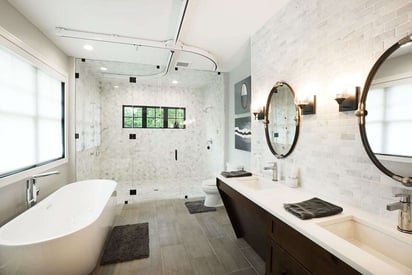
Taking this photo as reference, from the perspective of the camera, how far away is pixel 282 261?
4.85 feet

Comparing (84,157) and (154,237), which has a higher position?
(84,157)

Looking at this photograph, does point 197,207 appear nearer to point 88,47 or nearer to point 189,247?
point 189,247

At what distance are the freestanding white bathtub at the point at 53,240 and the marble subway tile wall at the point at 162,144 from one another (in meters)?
1.76

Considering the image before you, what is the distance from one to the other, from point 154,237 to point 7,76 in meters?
2.52

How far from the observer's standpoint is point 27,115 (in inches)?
98.7

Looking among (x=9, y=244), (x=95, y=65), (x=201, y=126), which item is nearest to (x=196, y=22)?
Result: (x=95, y=65)

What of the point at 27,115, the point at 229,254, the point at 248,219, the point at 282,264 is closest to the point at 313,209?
the point at 282,264

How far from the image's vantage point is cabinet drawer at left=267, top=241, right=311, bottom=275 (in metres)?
1.33

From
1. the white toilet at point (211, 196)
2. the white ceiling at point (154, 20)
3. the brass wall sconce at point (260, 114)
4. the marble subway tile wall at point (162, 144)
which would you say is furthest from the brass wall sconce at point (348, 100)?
the marble subway tile wall at point (162, 144)

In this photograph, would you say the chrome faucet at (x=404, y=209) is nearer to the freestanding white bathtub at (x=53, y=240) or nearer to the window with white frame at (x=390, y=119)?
the window with white frame at (x=390, y=119)

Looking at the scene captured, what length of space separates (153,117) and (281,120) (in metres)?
3.70

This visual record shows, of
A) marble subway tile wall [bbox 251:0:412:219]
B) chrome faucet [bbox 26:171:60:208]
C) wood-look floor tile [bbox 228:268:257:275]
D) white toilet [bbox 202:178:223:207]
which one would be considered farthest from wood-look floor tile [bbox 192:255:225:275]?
chrome faucet [bbox 26:171:60:208]

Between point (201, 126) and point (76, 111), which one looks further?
point (201, 126)

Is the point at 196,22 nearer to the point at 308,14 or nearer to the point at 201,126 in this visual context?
the point at 308,14
